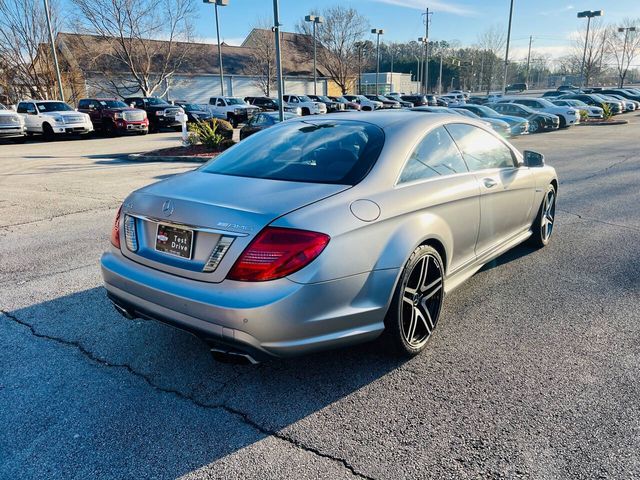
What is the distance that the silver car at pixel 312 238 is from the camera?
7.78 feet

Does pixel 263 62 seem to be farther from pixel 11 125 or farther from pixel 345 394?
pixel 345 394

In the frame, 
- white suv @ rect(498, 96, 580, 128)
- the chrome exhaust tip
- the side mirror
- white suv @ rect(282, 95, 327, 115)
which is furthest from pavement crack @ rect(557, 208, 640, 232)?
white suv @ rect(282, 95, 327, 115)

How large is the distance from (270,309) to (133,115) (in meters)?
24.1

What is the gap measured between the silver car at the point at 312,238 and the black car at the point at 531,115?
72.3 feet

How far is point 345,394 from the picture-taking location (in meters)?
2.73

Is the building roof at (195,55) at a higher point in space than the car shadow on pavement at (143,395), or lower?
higher

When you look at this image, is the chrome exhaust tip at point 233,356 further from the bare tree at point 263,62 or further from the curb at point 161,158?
the bare tree at point 263,62

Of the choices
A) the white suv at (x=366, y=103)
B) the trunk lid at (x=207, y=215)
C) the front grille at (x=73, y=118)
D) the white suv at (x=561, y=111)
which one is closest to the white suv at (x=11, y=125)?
the front grille at (x=73, y=118)

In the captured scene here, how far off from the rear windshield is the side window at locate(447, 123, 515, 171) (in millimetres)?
889

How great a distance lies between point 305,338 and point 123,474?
1.05 m

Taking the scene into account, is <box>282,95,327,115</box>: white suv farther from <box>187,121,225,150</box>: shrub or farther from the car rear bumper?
the car rear bumper

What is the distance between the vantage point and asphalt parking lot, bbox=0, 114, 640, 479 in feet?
7.26

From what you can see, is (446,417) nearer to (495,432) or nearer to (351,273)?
(495,432)

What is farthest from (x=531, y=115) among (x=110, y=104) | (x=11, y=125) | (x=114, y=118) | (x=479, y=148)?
(x=11, y=125)
